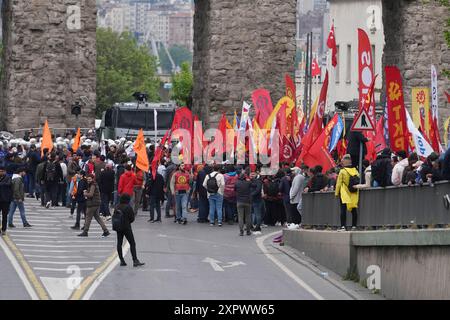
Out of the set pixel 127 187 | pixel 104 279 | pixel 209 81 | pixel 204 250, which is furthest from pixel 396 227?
pixel 209 81

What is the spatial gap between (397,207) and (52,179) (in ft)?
59.7

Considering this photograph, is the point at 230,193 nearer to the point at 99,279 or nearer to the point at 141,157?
the point at 141,157

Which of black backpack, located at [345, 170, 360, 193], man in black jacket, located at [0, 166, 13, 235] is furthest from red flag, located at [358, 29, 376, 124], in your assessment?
man in black jacket, located at [0, 166, 13, 235]

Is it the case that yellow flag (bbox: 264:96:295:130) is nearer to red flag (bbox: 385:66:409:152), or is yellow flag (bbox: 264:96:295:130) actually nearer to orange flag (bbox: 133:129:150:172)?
orange flag (bbox: 133:129:150:172)

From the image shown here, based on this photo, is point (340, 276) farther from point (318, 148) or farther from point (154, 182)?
point (154, 182)

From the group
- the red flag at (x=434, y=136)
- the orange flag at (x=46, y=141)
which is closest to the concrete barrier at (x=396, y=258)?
the red flag at (x=434, y=136)

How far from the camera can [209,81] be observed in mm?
48312

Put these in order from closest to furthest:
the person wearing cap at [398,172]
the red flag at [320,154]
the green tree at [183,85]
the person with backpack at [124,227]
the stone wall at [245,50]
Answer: the person with backpack at [124,227] → the person wearing cap at [398,172] → the red flag at [320,154] → the stone wall at [245,50] → the green tree at [183,85]

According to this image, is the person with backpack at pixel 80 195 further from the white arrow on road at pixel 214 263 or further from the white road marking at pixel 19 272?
the white arrow on road at pixel 214 263

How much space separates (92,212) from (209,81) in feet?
45.1

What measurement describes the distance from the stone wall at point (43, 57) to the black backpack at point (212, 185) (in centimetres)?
911

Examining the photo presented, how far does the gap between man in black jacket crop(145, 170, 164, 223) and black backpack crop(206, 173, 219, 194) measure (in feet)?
3.98

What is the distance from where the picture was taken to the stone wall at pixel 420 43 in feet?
160

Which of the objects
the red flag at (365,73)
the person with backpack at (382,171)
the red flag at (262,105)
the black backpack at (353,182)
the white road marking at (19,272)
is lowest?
the white road marking at (19,272)
